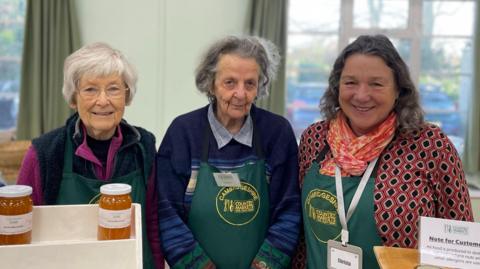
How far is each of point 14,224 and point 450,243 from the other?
954mm

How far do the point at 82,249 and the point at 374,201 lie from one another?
86 cm

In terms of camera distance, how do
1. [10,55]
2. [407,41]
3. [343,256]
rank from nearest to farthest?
[343,256] < [10,55] < [407,41]

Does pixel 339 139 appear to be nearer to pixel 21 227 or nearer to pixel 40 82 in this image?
pixel 21 227

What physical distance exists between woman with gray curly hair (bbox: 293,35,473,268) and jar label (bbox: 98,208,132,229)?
0.68 meters

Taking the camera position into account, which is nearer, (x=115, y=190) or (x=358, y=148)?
(x=115, y=190)

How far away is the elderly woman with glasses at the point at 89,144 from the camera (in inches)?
52.0

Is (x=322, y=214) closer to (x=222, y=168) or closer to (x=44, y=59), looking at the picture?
(x=222, y=168)

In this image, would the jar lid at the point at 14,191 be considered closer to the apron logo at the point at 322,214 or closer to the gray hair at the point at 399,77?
the apron logo at the point at 322,214

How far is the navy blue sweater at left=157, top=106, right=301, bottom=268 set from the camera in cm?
149

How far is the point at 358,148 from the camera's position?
1.47m

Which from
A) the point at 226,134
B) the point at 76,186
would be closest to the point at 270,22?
the point at 226,134

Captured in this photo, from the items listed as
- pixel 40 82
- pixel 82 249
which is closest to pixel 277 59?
pixel 82 249

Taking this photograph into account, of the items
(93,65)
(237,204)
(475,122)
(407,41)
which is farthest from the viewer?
(407,41)

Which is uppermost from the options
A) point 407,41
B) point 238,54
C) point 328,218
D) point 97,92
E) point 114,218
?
point 407,41
